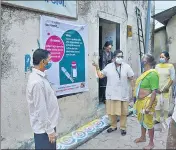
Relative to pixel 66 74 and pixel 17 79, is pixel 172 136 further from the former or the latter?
pixel 66 74

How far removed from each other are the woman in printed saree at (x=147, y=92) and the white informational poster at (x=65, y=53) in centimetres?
109

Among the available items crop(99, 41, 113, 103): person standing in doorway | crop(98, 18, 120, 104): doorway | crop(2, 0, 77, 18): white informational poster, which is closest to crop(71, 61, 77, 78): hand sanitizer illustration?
crop(2, 0, 77, 18): white informational poster

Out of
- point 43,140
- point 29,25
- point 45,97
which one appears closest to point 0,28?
point 29,25

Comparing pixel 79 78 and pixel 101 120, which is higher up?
pixel 79 78

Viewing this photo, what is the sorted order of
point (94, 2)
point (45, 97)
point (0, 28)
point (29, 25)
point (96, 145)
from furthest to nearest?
point (94, 2), point (96, 145), point (29, 25), point (0, 28), point (45, 97)

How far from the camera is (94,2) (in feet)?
15.0

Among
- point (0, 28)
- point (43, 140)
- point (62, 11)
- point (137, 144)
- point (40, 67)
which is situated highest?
point (62, 11)

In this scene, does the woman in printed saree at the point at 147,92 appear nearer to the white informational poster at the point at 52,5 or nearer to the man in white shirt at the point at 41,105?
the white informational poster at the point at 52,5

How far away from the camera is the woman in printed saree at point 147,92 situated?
10.7 ft

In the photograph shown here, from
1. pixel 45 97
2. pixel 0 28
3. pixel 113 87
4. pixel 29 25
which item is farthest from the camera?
pixel 113 87

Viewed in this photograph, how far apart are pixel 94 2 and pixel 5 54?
230 cm

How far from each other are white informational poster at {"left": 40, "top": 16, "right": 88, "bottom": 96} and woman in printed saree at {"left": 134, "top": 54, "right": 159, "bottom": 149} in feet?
3.57

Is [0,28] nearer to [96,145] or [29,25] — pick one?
[29,25]

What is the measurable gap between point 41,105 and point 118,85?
7.09 ft
